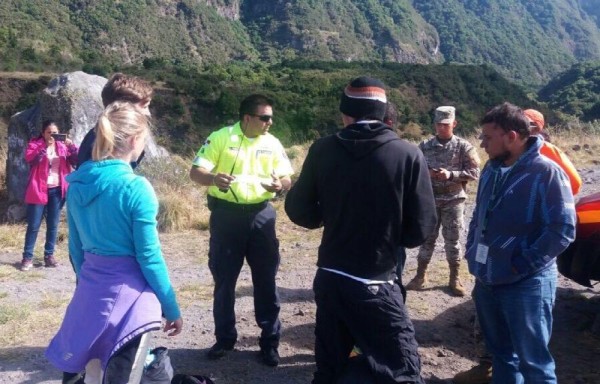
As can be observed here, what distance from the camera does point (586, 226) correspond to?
4402 mm

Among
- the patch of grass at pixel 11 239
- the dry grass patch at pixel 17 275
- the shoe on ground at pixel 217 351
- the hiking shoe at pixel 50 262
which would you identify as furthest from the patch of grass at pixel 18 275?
the shoe on ground at pixel 217 351

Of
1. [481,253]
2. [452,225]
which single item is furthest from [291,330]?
[481,253]

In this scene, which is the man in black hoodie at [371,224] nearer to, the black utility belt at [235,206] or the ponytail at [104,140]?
the ponytail at [104,140]

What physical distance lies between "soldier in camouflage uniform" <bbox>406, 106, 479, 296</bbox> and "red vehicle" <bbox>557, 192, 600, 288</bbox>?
0.91 m

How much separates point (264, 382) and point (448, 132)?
8.01 ft

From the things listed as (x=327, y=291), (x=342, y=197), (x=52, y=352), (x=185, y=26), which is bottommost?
(x=52, y=352)

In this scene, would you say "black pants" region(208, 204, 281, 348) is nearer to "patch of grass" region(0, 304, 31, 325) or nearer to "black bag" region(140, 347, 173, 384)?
"black bag" region(140, 347, 173, 384)

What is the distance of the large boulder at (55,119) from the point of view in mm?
9758

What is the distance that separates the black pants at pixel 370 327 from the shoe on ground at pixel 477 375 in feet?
4.12

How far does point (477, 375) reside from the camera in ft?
12.8

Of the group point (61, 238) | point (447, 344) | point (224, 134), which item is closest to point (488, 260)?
point (447, 344)

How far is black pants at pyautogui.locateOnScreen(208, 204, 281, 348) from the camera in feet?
13.1

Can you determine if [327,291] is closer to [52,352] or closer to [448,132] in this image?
[52,352]

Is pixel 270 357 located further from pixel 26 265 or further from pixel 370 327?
pixel 26 265
